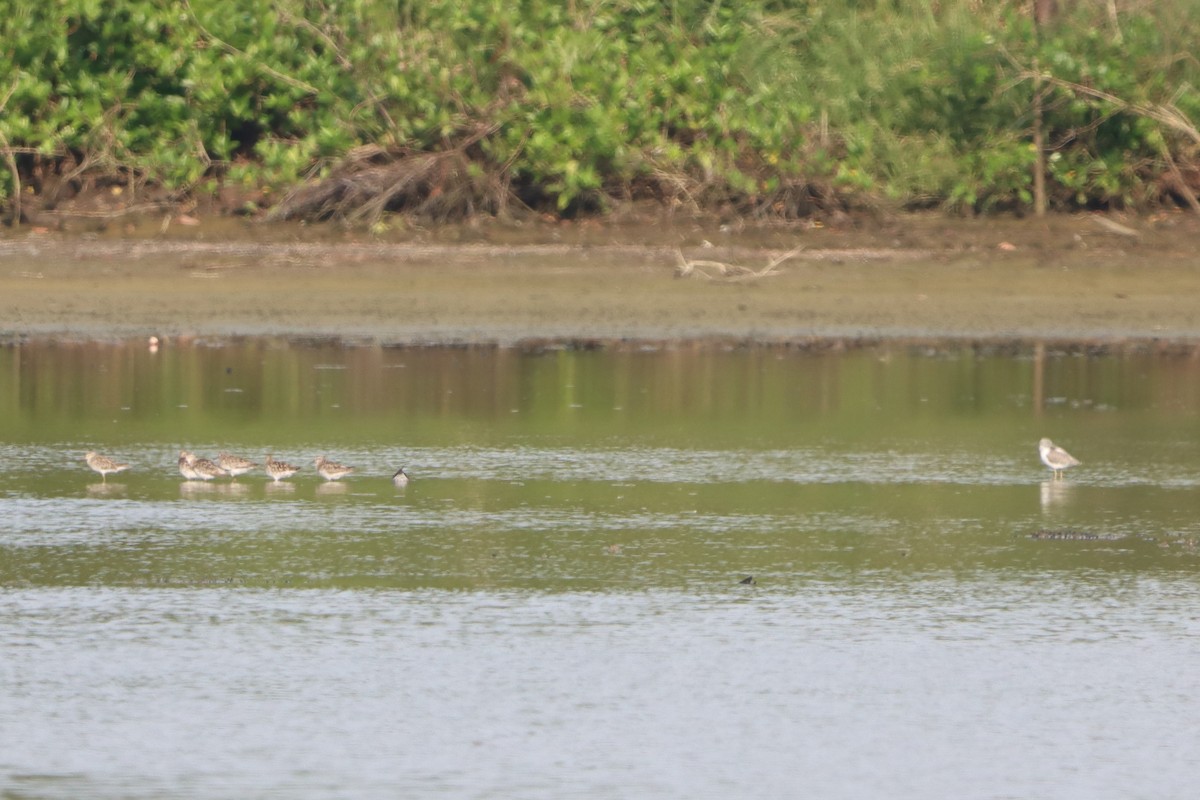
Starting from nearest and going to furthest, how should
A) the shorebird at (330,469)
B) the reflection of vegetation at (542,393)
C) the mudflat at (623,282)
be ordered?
the shorebird at (330,469) → the reflection of vegetation at (542,393) → the mudflat at (623,282)

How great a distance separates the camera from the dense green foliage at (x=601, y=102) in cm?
1672

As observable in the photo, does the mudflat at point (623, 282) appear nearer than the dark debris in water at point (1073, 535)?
No

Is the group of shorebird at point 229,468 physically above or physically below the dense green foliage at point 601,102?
below

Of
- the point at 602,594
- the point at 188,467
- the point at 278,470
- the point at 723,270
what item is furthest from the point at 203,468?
the point at 723,270

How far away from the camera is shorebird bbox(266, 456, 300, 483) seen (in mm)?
9375

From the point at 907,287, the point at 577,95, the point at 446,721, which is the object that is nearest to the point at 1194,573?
the point at 446,721

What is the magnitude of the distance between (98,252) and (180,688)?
10.5 m

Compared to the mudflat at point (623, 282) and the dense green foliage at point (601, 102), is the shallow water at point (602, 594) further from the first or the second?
the dense green foliage at point (601, 102)

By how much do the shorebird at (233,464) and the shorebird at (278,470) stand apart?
0.10 meters

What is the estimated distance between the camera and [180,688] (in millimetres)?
6262

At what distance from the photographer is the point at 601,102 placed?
16.7 meters

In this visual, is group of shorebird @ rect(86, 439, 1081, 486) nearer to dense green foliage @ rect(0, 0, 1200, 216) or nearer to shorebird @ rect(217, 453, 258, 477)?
shorebird @ rect(217, 453, 258, 477)

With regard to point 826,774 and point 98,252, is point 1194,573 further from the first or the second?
point 98,252

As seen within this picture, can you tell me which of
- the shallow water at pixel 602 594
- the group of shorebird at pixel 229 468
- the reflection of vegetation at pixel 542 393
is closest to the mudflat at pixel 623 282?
the reflection of vegetation at pixel 542 393
